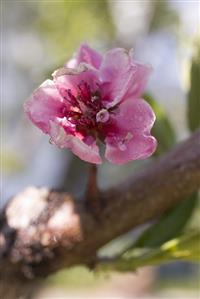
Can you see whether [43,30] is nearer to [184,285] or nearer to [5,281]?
[184,285]

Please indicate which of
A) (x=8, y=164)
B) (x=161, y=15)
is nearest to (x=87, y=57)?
(x=161, y=15)

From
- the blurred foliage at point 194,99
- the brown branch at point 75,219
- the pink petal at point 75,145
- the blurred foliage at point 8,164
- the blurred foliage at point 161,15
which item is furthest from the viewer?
the blurred foliage at point 8,164

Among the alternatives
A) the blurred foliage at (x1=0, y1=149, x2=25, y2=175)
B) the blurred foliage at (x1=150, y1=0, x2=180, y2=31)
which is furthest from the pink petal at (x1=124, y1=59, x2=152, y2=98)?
the blurred foliage at (x1=0, y1=149, x2=25, y2=175)

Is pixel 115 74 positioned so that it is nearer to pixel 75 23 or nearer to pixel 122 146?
pixel 122 146

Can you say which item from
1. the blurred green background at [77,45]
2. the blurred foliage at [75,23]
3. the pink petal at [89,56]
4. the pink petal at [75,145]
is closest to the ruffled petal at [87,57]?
the pink petal at [89,56]

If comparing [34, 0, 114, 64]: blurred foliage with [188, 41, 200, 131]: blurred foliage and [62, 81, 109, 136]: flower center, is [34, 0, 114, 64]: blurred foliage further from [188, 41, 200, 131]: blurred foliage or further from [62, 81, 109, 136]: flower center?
[62, 81, 109, 136]: flower center

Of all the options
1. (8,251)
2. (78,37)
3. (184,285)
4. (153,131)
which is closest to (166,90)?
(184,285)

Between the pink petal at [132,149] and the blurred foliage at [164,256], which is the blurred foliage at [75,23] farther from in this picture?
the pink petal at [132,149]
